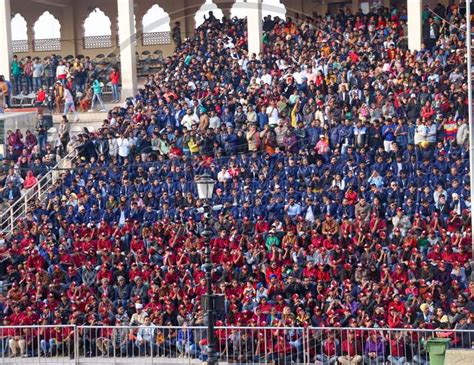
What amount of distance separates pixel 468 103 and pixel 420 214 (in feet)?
10.0

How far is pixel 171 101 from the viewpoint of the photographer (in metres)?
39.5

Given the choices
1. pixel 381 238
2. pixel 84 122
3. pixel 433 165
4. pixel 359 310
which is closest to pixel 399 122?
pixel 433 165

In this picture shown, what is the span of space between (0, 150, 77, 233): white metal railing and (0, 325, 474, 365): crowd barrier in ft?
23.9

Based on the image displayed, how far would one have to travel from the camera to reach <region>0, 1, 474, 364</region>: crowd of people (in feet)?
95.1

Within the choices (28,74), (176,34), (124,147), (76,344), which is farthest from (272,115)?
(176,34)

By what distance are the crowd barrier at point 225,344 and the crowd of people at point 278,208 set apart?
0.14ft

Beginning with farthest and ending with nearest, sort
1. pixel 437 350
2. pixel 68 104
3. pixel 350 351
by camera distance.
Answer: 1. pixel 68 104
2. pixel 350 351
3. pixel 437 350

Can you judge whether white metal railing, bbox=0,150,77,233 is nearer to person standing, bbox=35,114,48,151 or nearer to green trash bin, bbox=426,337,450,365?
person standing, bbox=35,114,48,151

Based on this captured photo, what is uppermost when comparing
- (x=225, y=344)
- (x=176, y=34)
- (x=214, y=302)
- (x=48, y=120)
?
(x=176, y=34)

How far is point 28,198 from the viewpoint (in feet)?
Result: 125

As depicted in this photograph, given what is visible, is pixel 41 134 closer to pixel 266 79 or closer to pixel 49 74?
pixel 49 74

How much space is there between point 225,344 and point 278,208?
18.4 ft

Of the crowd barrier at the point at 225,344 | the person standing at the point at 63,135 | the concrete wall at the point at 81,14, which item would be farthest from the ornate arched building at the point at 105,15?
the crowd barrier at the point at 225,344

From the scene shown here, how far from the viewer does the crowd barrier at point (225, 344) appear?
88.7ft
